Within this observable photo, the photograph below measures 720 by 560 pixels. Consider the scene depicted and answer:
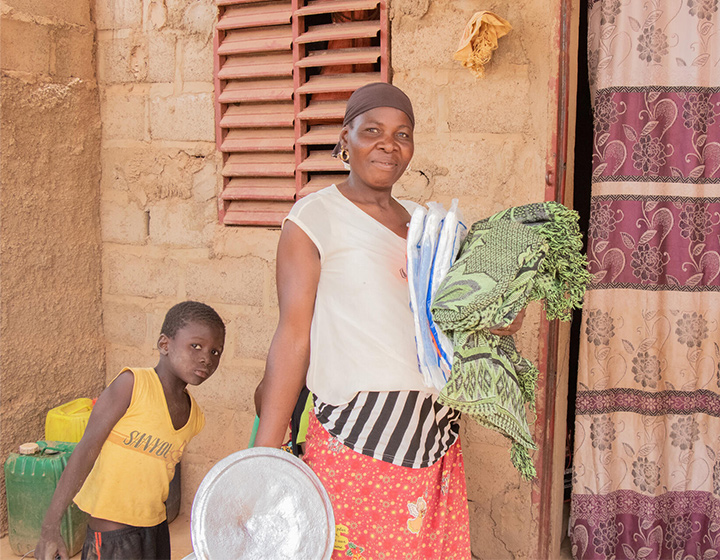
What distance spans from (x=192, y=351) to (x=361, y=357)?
89 centimetres

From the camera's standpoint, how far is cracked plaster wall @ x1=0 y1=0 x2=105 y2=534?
128 inches

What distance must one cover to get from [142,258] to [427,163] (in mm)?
1575

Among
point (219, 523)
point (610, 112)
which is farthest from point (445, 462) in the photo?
point (610, 112)

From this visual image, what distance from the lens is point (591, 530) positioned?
2.94 meters

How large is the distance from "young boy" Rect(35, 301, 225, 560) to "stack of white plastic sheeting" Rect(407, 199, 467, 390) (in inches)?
39.7

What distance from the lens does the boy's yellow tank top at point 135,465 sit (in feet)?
7.88

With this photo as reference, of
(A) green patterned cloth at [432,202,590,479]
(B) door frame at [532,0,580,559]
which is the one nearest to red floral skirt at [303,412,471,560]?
(A) green patterned cloth at [432,202,590,479]

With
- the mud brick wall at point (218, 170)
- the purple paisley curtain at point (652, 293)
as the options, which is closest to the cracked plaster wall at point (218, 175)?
the mud brick wall at point (218, 170)

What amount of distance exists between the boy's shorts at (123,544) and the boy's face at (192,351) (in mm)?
545

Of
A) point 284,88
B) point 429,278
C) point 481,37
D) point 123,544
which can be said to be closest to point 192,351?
point 123,544

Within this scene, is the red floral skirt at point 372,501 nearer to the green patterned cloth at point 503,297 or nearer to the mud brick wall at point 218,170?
the green patterned cloth at point 503,297

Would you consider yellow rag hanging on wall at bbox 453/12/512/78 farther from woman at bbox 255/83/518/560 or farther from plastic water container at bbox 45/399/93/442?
plastic water container at bbox 45/399/93/442

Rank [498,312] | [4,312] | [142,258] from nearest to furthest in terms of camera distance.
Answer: [498,312]
[4,312]
[142,258]

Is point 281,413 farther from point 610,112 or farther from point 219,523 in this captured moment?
point 610,112
